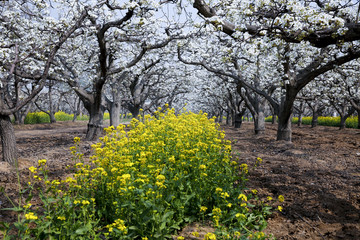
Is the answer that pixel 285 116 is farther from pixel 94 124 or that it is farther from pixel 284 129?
pixel 94 124

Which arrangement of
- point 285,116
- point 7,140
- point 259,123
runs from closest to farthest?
point 7,140 → point 285,116 → point 259,123

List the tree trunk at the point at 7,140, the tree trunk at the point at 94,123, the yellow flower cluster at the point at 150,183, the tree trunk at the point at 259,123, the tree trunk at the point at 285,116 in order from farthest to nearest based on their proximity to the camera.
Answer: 1. the tree trunk at the point at 259,123
2. the tree trunk at the point at 94,123
3. the tree trunk at the point at 285,116
4. the tree trunk at the point at 7,140
5. the yellow flower cluster at the point at 150,183

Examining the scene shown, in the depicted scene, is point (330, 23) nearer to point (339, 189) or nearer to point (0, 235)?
point (339, 189)

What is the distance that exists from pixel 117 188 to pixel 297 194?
336cm

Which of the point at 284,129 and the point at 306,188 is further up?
the point at 284,129

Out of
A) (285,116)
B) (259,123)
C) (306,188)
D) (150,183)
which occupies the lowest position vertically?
(306,188)

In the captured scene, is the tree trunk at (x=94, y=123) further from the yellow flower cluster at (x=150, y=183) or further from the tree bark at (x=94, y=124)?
the yellow flower cluster at (x=150, y=183)

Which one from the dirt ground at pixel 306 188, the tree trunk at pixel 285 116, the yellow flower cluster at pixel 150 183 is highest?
the tree trunk at pixel 285 116

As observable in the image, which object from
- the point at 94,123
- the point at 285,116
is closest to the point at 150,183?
the point at 94,123

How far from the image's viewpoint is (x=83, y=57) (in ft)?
46.2

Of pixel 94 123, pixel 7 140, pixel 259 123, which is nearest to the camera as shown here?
pixel 7 140

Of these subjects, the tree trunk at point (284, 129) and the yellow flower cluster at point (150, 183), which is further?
the tree trunk at point (284, 129)

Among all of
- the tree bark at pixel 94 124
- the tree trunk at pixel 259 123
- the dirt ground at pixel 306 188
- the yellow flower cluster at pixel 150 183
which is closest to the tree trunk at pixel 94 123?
the tree bark at pixel 94 124

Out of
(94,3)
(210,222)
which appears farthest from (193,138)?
(94,3)
